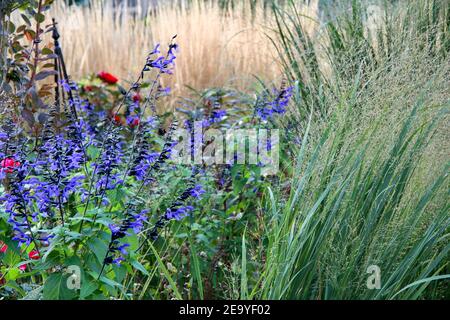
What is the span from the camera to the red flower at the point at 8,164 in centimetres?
278

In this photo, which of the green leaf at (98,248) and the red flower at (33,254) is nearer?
the green leaf at (98,248)

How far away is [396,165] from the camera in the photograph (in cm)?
273

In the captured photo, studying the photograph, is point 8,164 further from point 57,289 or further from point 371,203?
point 371,203

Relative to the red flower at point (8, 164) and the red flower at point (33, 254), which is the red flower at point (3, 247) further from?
the red flower at point (8, 164)

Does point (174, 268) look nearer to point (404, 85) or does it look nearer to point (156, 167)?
point (156, 167)

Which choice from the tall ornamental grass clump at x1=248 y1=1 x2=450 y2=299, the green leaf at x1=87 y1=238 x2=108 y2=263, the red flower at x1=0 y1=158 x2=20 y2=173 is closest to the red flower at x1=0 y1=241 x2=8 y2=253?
the red flower at x1=0 y1=158 x2=20 y2=173

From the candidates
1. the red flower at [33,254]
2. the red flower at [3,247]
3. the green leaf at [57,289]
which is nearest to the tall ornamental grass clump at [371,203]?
the green leaf at [57,289]

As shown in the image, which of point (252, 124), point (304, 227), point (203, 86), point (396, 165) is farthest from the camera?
point (203, 86)

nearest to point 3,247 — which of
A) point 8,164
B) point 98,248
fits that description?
point 8,164

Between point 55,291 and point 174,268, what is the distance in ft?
3.04

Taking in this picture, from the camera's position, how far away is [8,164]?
293 cm

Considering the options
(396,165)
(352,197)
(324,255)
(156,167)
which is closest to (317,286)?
(324,255)

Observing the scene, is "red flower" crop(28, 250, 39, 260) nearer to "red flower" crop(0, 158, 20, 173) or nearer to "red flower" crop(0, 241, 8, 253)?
"red flower" crop(0, 241, 8, 253)

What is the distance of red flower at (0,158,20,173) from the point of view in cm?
278
